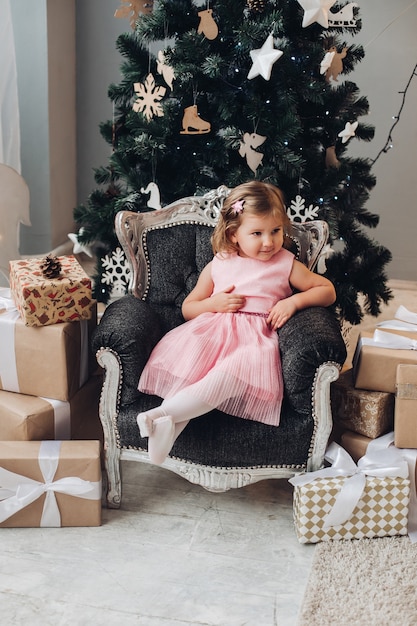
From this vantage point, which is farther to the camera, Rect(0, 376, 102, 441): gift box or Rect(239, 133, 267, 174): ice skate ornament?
Rect(239, 133, 267, 174): ice skate ornament

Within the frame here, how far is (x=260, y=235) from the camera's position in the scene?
227cm

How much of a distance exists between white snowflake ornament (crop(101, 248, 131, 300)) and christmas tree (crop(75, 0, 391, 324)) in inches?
1.7

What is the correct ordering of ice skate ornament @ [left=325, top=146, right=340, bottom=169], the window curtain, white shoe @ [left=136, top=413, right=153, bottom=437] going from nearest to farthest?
white shoe @ [left=136, top=413, right=153, bottom=437]
ice skate ornament @ [left=325, top=146, right=340, bottom=169]
the window curtain

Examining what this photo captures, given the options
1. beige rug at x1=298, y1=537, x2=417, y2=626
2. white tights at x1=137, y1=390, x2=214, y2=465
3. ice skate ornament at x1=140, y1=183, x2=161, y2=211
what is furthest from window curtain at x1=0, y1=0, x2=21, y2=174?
beige rug at x1=298, y1=537, x2=417, y2=626

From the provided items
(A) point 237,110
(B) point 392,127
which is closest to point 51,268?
(A) point 237,110

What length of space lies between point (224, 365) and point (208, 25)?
49.6 inches

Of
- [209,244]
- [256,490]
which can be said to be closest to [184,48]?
[209,244]

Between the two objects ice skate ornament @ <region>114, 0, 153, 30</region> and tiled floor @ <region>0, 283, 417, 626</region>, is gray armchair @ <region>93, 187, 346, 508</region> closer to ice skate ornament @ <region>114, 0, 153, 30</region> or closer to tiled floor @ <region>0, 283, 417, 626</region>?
tiled floor @ <region>0, 283, 417, 626</region>

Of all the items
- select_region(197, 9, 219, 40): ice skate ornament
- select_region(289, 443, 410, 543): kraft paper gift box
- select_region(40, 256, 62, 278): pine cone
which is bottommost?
select_region(289, 443, 410, 543): kraft paper gift box

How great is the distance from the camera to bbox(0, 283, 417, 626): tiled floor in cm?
177

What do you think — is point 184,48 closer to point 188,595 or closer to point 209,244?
point 209,244

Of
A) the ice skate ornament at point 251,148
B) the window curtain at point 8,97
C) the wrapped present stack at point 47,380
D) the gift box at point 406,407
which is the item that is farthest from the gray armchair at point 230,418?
the window curtain at point 8,97

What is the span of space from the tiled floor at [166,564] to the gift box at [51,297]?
60 cm

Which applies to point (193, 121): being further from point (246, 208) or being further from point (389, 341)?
point (389, 341)
